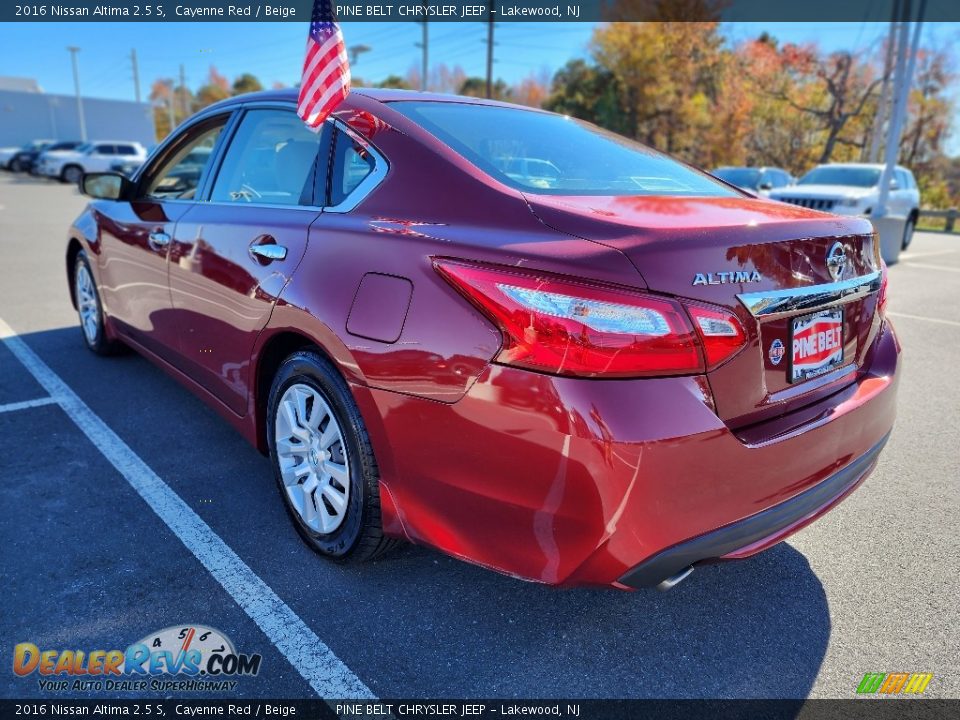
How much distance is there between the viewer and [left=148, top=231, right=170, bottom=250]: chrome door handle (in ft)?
11.1

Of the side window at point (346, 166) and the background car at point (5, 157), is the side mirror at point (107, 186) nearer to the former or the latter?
the side window at point (346, 166)

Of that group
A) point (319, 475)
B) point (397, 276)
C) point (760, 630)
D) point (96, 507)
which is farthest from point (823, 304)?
point (96, 507)

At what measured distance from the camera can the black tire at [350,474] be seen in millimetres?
2180

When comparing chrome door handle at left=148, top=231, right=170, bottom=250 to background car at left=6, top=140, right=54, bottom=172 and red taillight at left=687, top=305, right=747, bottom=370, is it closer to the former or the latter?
red taillight at left=687, top=305, right=747, bottom=370

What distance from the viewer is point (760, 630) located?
2.21 m

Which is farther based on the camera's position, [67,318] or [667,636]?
[67,318]

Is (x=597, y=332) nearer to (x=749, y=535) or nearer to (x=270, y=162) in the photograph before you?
(x=749, y=535)

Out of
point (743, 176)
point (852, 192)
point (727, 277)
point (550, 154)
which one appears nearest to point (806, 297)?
point (727, 277)

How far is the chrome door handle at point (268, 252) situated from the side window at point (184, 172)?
3.35ft

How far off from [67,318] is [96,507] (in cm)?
381

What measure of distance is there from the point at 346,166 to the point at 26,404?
275 cm

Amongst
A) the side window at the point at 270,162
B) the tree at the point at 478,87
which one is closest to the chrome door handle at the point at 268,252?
the side window at the point at 270,162

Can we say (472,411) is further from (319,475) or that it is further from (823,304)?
(823,304)

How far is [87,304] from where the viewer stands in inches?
189
